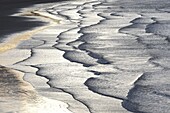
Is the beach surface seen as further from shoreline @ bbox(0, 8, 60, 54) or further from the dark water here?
the dark water

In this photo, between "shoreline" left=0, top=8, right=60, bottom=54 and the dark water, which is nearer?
"shoreline" left=0, top=8, right=60, bottom=54

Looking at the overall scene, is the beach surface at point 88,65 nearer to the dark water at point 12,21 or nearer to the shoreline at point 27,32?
the shoreline at point 27,32

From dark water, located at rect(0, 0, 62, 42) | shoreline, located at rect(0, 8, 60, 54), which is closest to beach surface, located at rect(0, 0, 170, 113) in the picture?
shoreline, located at rect(0, 8, 60, 54)

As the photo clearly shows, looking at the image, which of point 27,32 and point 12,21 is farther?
point 12,21

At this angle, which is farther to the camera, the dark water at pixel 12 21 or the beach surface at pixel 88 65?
the dark water at pixel 12 21

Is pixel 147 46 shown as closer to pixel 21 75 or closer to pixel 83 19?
pixel 21 75

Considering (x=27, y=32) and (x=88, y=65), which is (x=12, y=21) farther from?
(x=88, y=65)

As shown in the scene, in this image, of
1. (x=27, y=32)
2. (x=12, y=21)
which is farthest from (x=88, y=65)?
(x=12, y=21)

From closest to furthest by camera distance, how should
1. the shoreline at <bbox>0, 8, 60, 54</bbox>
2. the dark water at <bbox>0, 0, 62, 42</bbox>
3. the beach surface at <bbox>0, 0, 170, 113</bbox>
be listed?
the beach surface at <bbox>0, 0, 170, 113</bbox>, the shoreline at <bbox>0, 8, 60, 54</bbox>, the dark water at <bbox>0, 0, 62, 42</bbox>

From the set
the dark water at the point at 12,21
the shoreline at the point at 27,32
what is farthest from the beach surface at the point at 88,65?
the dark water at the point at 12,21
